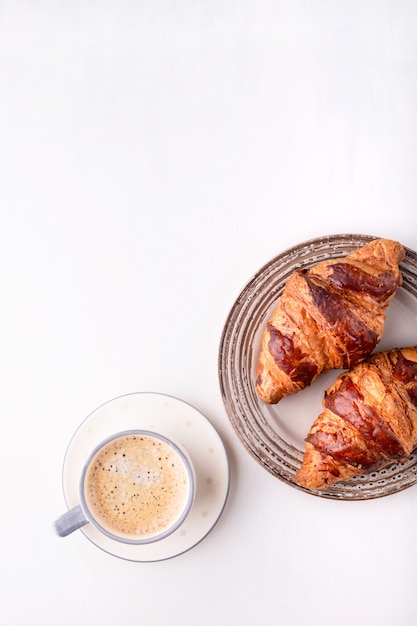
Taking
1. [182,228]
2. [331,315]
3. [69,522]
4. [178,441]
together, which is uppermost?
[182,228]

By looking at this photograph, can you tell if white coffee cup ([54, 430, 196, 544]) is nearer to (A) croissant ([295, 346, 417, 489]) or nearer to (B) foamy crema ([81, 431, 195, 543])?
(B) foamy crema ([81, 431, 195, 543])

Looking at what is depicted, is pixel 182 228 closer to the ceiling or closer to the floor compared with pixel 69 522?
closer to the ceiling

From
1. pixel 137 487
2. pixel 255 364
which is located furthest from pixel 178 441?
pixel 255 364

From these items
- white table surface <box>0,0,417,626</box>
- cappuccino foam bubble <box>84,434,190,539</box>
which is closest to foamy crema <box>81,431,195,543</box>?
cappuccino foam bubble <box>84,434,190,539</box>

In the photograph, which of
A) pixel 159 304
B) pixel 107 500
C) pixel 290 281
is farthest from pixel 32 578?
pixel 290 281

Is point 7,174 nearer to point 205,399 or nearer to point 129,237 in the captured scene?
point 129,237

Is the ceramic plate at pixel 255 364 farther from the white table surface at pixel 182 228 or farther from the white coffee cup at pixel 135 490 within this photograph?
the white coffee cup at pixel 135 490

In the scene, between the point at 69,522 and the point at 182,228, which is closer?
the point at 69,522

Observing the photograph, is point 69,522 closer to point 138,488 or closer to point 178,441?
point 138,488
